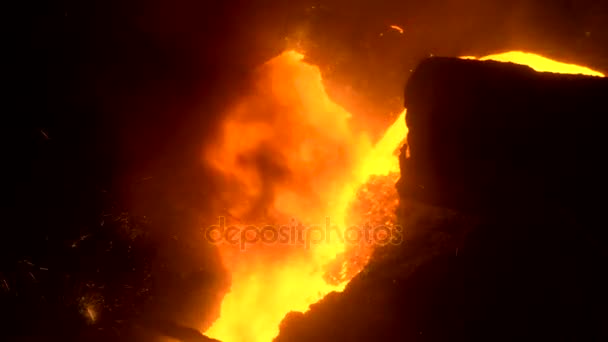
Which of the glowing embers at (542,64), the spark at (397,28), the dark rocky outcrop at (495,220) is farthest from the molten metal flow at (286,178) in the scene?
the dark rocky outcrop at (495,220)

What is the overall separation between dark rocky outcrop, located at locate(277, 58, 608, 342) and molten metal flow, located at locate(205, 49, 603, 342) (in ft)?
13.4

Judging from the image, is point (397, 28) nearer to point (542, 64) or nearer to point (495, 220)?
point (542, 64)

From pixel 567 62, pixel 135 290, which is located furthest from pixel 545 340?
pixel 135 290

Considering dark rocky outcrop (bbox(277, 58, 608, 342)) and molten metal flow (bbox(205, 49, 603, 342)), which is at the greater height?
molten metal flow (bbox(205, 49, 603, 342))

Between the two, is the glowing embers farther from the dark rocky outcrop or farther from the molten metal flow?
the molten metal flow

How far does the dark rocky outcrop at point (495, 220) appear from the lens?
23.2 feet

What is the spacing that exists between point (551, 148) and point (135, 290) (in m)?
10.5

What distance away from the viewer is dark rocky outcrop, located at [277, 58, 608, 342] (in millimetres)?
7086

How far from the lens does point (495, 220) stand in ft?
26.9

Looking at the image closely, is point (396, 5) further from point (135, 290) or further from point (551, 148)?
point (135, 290)

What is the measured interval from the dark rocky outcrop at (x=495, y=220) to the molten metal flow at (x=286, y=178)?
4094 millimetres

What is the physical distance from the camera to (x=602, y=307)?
6680mm

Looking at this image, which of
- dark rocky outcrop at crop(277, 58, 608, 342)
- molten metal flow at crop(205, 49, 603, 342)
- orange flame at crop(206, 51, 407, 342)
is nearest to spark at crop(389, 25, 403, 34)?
orange flame at crop(206, 51, 407, 342)

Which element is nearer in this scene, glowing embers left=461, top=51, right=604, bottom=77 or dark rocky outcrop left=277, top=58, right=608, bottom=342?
dark rocky outcrop left=277, top=58, right=608, bottom=342
